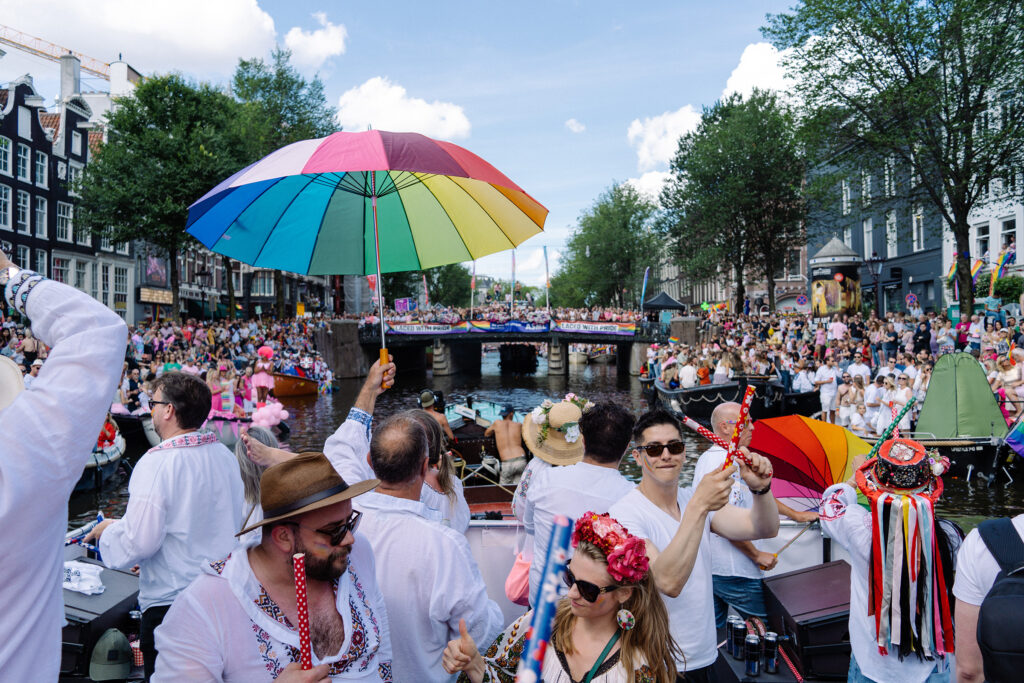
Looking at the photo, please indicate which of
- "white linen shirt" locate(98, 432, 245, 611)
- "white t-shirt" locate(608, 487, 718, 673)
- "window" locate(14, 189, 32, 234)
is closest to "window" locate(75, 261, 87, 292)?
"window" locate(14, 189, 32, 234)

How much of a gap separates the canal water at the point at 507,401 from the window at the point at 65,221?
15.1m

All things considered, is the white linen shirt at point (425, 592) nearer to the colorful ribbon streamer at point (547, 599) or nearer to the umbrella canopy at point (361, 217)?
the colorful ribbon streamer at point (547, 599)

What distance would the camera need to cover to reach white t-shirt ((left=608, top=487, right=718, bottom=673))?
2891 mm

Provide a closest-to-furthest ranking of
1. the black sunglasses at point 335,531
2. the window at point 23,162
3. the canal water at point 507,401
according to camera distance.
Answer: the black sunglasses at point 335,531, the canal water at point 507,401, the window at point 23,162

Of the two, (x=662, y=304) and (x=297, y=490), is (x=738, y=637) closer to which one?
(x=297, y=490)

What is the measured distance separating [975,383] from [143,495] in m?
13.1

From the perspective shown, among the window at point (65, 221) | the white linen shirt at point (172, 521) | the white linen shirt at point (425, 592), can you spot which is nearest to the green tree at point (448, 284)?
the window at point (65, 221)

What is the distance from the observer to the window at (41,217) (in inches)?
1287

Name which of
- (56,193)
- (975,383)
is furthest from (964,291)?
(56,193)

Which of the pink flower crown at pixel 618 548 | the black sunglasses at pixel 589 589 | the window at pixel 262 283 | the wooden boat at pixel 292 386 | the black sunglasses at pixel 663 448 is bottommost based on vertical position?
the wooden boat at pixel 292 386

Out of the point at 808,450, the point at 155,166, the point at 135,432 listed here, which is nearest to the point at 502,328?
the point at 155,166

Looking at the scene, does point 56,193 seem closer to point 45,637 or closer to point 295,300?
point 295,300

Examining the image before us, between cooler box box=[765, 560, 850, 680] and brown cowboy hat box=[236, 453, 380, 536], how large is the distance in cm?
329

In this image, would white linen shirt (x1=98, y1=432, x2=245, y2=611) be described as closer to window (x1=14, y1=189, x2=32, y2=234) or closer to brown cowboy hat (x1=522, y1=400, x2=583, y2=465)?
brown cowboy hat (x1=522, y1=400, x2=583, y2=465)
